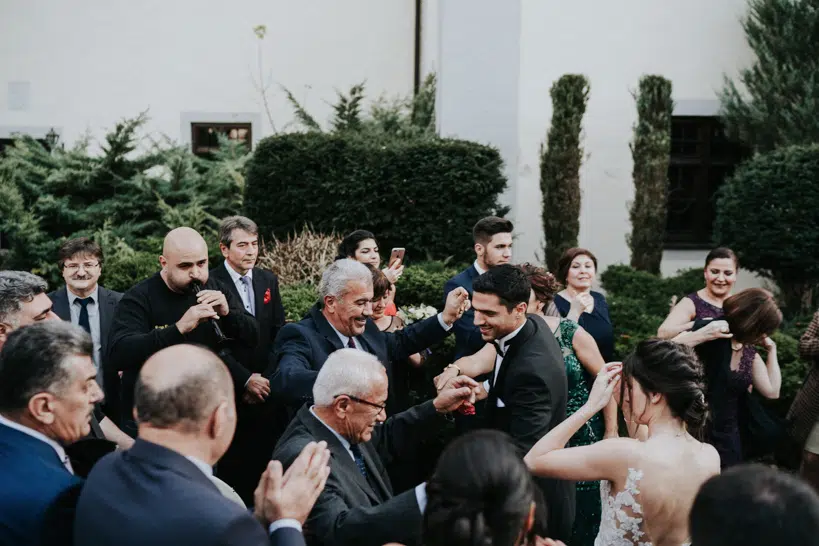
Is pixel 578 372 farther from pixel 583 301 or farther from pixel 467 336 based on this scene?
pixel 583 301

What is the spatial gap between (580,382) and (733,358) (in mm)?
1108

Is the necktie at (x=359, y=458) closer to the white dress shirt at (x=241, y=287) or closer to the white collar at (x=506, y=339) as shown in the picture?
the white collar at (x=506, y=339)

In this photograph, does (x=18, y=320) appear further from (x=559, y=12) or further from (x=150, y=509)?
(x=559, y=12)

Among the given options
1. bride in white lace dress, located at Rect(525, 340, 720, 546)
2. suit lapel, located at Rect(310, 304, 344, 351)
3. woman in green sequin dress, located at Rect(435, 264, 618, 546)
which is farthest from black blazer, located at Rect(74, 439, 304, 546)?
woman in green sequin dress, located at Rect(435, 264, 618, 546)

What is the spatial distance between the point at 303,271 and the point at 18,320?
554 centimetres

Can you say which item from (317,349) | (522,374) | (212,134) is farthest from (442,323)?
(212,134)

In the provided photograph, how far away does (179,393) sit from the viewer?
2.56 metres

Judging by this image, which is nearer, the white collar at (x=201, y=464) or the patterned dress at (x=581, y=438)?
the white collar at (x=201, y=464)

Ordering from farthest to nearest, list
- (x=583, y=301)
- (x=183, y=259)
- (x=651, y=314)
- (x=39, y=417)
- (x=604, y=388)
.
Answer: (x=651, y=314)
(x=583, y=301)
(x=183, y=259)
(x=604, y=388)
(x=39, y=417)

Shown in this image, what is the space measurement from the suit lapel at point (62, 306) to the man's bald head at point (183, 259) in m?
0.95

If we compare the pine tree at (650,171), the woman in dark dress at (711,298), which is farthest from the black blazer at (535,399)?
the pine tree at (650,171)

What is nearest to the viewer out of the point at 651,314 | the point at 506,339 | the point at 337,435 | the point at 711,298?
the point at 337,435

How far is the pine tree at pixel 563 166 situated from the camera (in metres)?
11.6

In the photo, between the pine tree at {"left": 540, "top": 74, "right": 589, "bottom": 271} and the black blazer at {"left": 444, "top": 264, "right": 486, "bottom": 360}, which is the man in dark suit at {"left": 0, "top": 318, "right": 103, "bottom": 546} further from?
the pine tree at {"left": 540, "top": 74, "right": 589, "bottom": 271}
